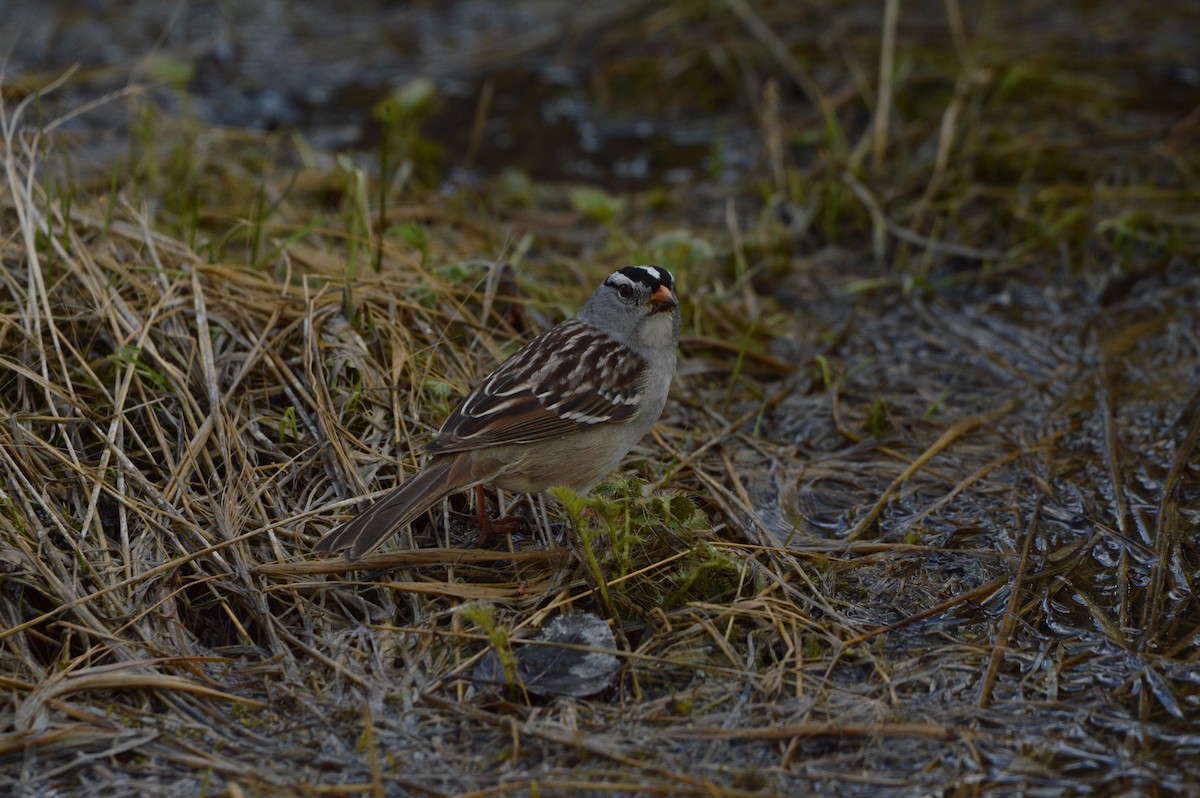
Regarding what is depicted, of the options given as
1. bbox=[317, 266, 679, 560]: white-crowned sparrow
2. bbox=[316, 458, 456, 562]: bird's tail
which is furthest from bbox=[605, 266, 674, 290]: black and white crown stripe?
bbox=[316, 458, 456, 562]: bird's tail

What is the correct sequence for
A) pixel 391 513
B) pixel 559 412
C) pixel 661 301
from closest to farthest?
pixel 391 513, pixel 559 412, pixel 661 301

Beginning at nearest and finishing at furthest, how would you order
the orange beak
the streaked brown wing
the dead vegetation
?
1. the dead vegetation
2. the streaked brown wing
3. the orange beak

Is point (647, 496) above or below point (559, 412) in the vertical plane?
below

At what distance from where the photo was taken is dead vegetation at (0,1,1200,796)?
344 cm

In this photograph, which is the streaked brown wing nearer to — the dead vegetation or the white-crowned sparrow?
the white-crowned sparrow

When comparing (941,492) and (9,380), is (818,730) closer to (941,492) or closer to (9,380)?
(941,492)

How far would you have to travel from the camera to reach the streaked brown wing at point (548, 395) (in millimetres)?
4145

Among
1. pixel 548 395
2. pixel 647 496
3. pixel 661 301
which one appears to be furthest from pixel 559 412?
pixel 661 301

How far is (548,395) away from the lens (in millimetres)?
4340

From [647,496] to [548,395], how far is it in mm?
484

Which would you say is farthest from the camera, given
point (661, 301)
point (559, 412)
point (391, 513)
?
point (661, 301)

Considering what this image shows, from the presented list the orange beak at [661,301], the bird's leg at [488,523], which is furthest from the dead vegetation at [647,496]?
the orange beak at [661,301]

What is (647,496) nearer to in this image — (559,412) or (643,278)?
(559,412)

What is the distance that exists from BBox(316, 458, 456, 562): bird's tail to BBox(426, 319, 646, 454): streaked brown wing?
9 centimetres
